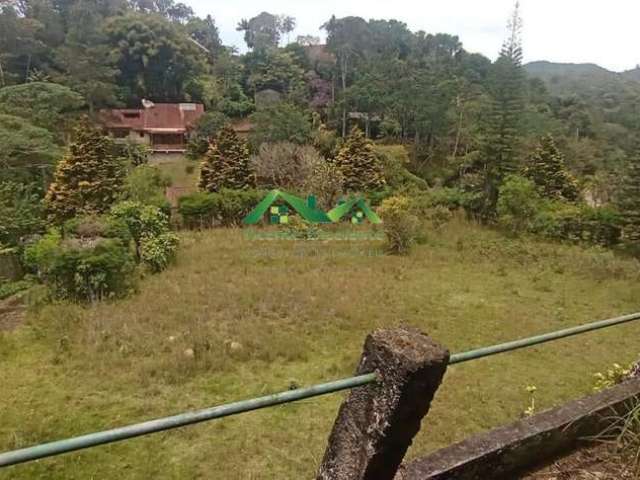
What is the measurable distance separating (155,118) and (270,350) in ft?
72.4

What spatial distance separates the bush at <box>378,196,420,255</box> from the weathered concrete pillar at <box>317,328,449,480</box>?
8.96m

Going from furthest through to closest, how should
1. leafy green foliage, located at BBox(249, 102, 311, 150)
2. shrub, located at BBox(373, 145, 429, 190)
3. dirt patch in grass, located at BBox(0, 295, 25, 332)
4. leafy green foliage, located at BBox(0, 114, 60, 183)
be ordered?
leafy green foliage, located at BBox(249, 102, 311, 150)
shrub, located at BBox(373, 145, 429, 190)
leafy green foliage, located at BBox(0, 114, 60, 183)
dirt patch in grass, located at BBox(0, 295, 25, 332)

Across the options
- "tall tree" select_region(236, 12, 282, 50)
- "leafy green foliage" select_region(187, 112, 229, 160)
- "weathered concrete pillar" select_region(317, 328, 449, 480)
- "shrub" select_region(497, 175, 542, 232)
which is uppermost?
"tall tree" select_region(236, 12, 282, 50)

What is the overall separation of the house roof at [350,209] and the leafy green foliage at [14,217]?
730cm

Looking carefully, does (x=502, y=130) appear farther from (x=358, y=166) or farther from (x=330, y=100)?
(x=330, y=100)

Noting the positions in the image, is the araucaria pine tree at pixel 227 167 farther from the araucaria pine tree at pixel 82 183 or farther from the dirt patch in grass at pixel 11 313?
the dirt patch in grass at pixel 11 313

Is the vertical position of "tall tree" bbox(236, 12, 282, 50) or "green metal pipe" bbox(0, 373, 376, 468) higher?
"tall tree" bbox(236, 12, 282, 50)

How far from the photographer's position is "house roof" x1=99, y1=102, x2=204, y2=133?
23234 millimetres

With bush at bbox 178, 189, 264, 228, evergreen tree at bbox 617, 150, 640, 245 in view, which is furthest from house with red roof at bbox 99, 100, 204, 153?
evergreen tree at bbox 617, 150, 640, 245

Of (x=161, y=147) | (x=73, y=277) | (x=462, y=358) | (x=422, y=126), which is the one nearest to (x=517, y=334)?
(x=462, y=358)

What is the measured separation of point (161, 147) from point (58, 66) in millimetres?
7437

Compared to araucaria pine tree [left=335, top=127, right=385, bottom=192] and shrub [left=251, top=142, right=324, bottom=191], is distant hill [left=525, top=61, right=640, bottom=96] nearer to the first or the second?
araucaria pine tree [left=335, top=127, right=385, bottom=192]

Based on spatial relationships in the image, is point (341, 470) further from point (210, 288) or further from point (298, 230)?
point (298, 230)

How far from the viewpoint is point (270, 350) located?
16.5ft
